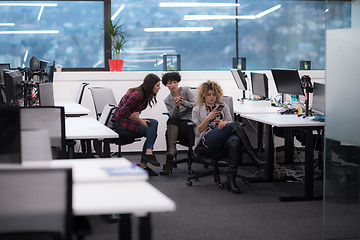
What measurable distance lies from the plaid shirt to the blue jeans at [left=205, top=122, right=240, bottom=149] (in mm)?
1115

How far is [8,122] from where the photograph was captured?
225cm

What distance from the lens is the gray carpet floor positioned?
155 inches

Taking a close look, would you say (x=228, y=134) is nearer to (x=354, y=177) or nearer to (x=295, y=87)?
(x=295, y=87)

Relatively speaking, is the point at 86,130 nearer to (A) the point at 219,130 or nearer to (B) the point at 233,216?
(A) the point at 219,130

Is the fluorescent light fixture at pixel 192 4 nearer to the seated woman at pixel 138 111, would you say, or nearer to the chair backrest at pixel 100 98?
the chair backrest at pixel 100 98

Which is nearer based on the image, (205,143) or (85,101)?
(205,143)

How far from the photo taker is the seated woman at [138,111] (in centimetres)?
612

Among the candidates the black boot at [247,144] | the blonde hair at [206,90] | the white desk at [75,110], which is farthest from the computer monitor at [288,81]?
the white desk at [75,110]

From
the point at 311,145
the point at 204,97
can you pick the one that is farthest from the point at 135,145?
the point at 311,145

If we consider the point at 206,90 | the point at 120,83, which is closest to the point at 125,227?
the point at 206,90

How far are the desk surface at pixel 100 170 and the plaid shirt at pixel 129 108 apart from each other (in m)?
3.17

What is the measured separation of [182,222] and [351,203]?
5.04 ft

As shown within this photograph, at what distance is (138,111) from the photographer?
6230 millimetres

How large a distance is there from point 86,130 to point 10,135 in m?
2.50
